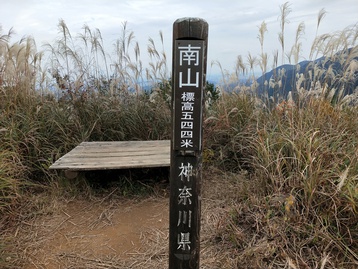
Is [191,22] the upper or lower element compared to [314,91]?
upper

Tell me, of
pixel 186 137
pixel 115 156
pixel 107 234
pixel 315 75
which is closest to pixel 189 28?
pixel 186 137

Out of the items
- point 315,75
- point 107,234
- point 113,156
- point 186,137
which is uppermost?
point 315,75

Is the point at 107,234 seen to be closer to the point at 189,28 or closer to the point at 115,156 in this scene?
the point at 115,156

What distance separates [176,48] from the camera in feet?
4.82

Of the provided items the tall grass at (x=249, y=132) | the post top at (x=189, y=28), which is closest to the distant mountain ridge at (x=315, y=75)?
the tall grass at (x=249, y=132)

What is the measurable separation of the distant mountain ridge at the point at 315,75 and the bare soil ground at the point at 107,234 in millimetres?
1411

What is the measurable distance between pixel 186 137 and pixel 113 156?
66.9 inches

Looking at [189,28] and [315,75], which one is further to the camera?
[315,75]

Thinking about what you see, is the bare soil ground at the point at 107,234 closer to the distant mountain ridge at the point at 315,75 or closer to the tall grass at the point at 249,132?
the tall grass at the point at 249,132

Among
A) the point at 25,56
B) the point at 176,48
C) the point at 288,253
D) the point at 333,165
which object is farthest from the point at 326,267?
the point at 25,56

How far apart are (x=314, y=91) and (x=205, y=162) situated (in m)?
1.35

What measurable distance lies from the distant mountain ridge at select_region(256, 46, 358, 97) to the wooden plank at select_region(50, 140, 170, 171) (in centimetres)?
144

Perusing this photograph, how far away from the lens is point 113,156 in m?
3.08

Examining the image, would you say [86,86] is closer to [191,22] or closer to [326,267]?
[191,22]
